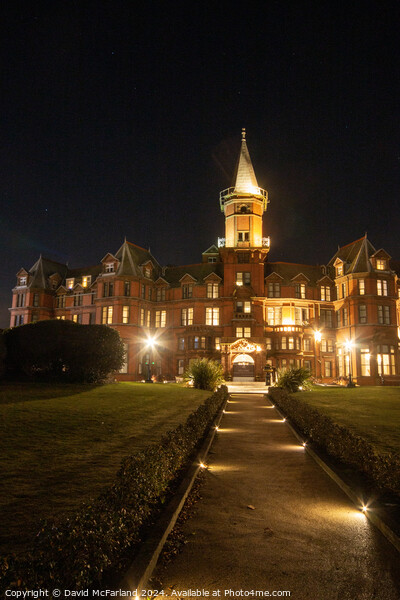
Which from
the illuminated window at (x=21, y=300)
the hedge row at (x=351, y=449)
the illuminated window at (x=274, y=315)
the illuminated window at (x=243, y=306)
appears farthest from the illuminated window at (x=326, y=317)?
the illuminated window at (x=21, y=300)

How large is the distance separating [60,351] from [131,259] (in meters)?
32.5

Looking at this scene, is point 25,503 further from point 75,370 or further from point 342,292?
point 342,292

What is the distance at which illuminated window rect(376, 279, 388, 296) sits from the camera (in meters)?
55.1

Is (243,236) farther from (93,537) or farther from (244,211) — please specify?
(93,537)

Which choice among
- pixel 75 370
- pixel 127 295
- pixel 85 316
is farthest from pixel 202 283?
pixel 75 370

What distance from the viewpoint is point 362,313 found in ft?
179

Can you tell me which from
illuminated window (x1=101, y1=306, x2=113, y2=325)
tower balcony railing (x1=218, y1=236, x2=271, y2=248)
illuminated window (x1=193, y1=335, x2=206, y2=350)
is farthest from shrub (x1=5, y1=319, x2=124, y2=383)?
tower balcony railing (x1=218, y1=236, x2=271, y2=248)

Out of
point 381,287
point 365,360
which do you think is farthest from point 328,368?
point 381,287

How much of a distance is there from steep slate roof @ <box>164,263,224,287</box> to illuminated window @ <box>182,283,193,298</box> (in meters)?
1.39

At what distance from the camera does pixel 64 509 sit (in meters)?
6.87

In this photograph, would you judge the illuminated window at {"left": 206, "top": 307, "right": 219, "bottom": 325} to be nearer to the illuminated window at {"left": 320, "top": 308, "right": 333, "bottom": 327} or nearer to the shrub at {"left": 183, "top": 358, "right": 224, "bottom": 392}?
the illuminated window at {"left": 320, "top": 308, "right": 333, "bottom": 327}

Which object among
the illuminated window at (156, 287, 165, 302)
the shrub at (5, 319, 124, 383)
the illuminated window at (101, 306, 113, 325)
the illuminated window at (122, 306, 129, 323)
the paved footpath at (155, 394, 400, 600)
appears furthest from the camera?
the illuminated window at (156, 287, 165, 302)

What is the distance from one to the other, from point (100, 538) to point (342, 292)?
58.2m

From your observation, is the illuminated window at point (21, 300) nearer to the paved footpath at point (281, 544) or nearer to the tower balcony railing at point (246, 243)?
the tower balcony railing at point (246, 243)
